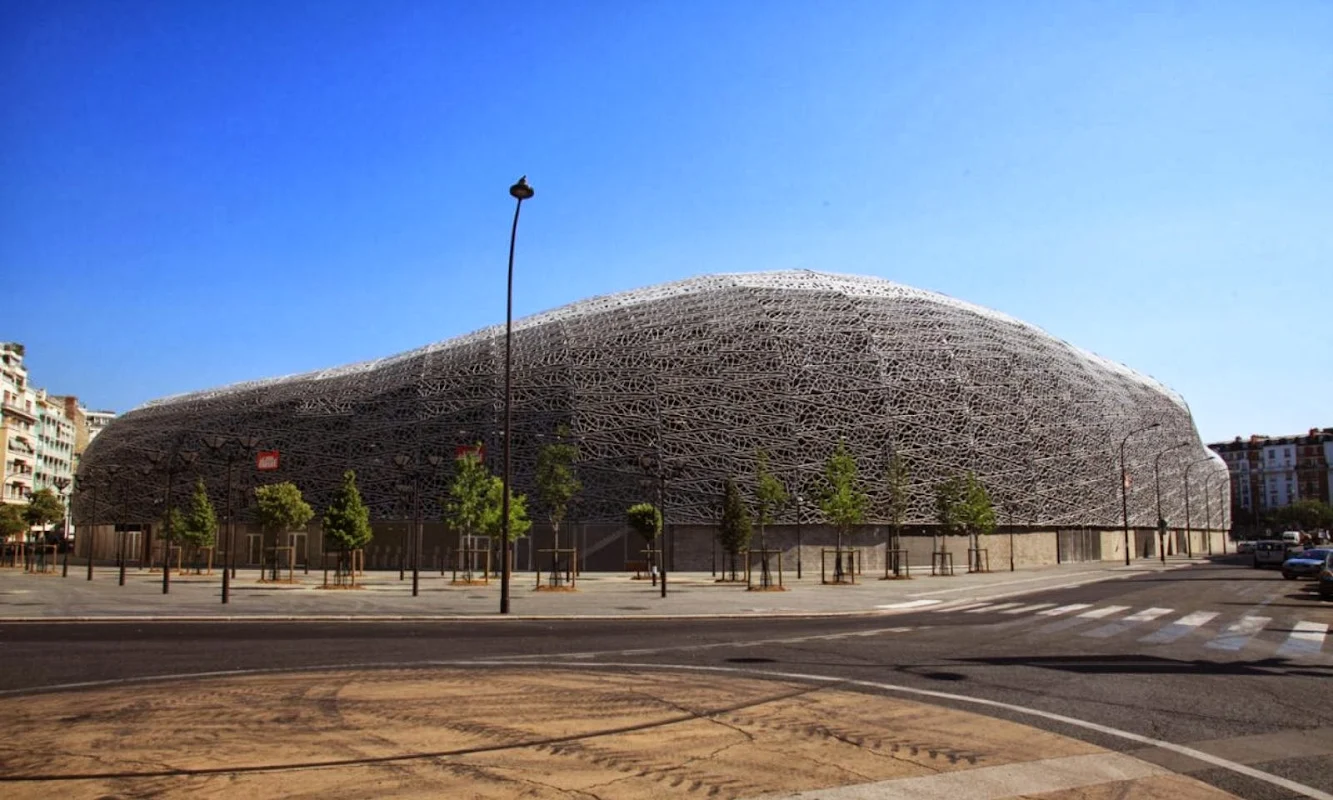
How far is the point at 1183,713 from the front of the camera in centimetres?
991

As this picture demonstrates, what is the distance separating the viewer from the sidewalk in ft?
75.8

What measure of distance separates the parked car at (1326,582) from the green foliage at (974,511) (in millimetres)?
21979

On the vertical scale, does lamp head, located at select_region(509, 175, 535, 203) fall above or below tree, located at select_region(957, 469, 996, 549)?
above

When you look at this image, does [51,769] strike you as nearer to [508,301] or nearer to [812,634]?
[812,634]

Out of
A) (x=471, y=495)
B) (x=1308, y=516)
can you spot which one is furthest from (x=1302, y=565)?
(x=1308, y=516)

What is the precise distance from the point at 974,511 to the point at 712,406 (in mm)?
17050

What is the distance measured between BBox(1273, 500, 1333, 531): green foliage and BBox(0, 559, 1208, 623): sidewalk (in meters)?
130

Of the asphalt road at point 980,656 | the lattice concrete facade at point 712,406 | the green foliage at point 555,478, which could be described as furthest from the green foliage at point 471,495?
the asphalt road at point 980,656

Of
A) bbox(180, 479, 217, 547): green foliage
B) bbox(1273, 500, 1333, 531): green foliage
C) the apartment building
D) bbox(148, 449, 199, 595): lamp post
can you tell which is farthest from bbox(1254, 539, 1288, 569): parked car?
the apartment building

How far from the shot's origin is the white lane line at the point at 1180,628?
57.5ft

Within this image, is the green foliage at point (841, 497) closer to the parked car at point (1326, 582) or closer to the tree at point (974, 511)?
the tree at point (974, 511)

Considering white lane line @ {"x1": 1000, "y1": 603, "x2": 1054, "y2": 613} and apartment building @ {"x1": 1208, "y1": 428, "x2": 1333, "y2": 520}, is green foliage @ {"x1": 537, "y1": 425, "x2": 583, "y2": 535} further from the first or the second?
apartment building @ {"x1": 1208, "y1": 428, "x2": 1333, "y2": 520}

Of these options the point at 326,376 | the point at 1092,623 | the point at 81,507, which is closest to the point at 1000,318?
the point at 326,376

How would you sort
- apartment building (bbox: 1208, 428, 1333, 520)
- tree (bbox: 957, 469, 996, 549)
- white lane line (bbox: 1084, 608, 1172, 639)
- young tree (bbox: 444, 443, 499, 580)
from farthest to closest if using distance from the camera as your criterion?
apartment building (bbox: 1208, 428, 1333, 520)
tree (bbox: 957, 469, 996, 549)
young tree (bbox: 444, 443, 499, 580)
white lane line (bbox: 1084, 608, 1172, 639)
